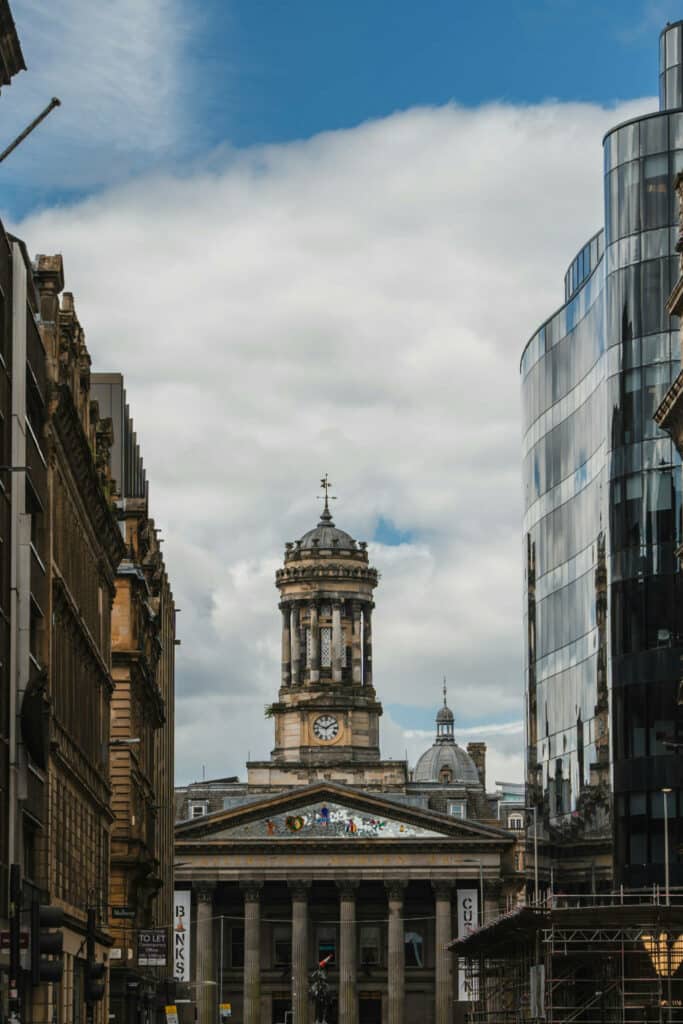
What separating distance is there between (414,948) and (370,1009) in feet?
19.2

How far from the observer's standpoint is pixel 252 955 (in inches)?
6944

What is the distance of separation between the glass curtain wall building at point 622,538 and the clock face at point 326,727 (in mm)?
101543

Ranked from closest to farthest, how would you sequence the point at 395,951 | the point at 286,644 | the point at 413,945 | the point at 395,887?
1. the point at 395,887
2. the point at 395,951
3. the point at 413,945
4. the point at 286,644

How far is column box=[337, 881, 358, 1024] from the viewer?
577 ft

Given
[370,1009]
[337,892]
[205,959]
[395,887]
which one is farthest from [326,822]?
[370,1009]

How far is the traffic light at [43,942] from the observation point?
3606 centimetres

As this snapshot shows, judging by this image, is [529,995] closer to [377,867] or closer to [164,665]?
[164,665]

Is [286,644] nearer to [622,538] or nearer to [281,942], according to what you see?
[281,942]

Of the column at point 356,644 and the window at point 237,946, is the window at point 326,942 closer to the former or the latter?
the window at point 237,946

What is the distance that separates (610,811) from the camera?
78.8 m

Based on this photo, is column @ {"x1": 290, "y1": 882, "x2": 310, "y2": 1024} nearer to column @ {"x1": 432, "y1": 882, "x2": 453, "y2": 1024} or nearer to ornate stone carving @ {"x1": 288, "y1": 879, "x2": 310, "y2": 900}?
ornate stone carving @ {"x1": 288, "y1": 879, "x2": 310, "y2": 900}

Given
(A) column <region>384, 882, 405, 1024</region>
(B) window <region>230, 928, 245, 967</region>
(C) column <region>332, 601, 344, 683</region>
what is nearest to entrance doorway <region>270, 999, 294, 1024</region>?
(B) window <region>230, 928, 245, 967</region>

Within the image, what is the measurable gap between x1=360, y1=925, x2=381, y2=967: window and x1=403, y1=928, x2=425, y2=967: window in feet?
8.15

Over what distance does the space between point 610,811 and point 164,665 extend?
118 feet
